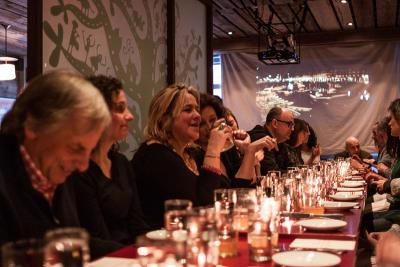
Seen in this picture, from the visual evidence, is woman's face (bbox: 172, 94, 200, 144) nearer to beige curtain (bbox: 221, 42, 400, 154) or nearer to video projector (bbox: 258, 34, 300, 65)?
video projector (bbox: 258, 34, 300, 65)

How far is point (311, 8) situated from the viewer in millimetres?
6691

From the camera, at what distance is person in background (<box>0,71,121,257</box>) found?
1.38m

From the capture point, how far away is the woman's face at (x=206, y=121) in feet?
11.7

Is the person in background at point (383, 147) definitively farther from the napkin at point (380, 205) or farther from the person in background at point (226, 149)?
the person in background at point (226, 149)

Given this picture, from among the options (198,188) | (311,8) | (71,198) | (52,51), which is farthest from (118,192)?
(311,8)

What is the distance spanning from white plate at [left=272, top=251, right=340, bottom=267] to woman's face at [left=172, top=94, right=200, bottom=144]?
1.39 m

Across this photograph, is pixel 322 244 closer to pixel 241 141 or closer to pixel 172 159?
pixel 172 159

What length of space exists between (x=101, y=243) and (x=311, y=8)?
5688mm

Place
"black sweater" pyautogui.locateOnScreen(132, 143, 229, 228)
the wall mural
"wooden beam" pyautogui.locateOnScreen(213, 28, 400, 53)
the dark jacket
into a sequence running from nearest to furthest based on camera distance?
1. "black sweater" pyautogui.locateOnScreen(132, 143, 229, 228)
2. the wall mural
3. the dark jacket
4. "wooden beam" pyautogui.locateOnScreen(213, 28, 400, 53)

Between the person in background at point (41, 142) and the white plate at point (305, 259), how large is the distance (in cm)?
65

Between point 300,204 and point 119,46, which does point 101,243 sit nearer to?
point 300,204

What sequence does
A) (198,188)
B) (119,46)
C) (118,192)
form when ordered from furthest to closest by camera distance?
(119,46) → (198,188) → (118,192)

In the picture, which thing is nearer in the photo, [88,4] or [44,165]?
[44,165]

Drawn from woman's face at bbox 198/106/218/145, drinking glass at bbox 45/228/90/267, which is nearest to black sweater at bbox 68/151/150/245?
drinking glass at bbox 45/228/90/267
